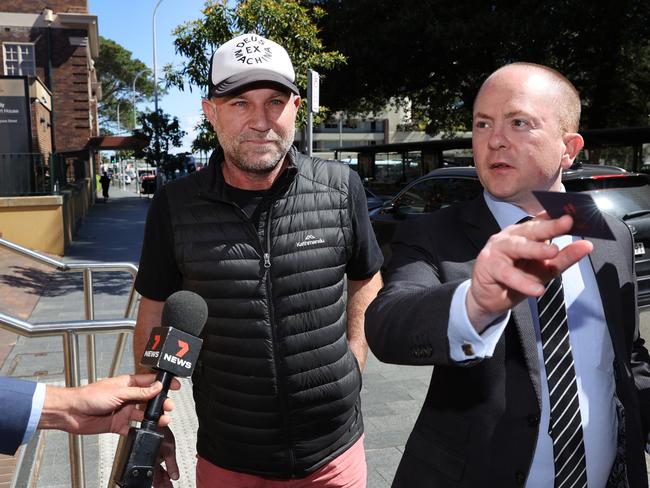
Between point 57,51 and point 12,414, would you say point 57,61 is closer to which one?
point 57,51

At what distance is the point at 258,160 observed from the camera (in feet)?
7.36

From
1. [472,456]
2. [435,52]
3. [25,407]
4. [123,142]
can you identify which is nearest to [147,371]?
[25,407]

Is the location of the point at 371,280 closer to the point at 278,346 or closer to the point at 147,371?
the point at 278,346

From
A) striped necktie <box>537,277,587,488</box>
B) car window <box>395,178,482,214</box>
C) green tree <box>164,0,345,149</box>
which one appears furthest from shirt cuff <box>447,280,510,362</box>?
green tree <box>164,0,345,149</box>

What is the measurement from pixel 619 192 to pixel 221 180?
4.98m

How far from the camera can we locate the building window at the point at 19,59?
28.8 meters

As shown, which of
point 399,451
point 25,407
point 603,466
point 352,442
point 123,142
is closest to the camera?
point 25,407

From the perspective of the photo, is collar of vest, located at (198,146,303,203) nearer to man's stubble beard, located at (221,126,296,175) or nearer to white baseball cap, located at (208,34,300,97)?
man's stubble beard, located at (221,126,296,175)

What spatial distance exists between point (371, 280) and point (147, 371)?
0.92 metres

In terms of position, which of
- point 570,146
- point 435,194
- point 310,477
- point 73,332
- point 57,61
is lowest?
point 310,477

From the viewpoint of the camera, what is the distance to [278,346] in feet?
7.16

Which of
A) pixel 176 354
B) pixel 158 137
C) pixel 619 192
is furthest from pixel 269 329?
pixel 158 137

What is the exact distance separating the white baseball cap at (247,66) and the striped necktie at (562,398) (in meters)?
1.23

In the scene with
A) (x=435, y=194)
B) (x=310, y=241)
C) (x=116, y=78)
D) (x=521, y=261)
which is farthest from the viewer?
(x=116, y=78)
